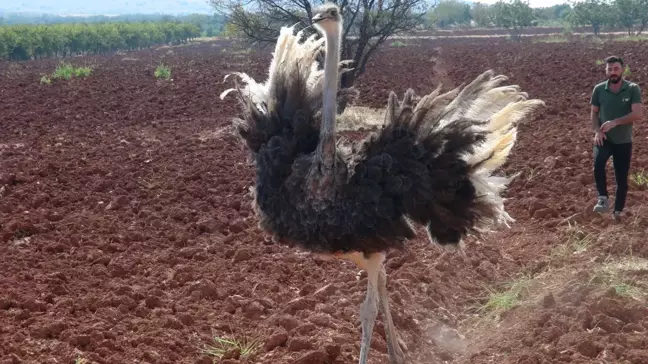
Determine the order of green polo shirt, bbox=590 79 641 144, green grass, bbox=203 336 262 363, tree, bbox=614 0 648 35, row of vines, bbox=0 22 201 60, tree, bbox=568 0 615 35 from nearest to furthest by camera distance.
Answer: green grass, bbox=203 336 262 363 → green polo shirt, bbox=590 79 641 144 → row of vines, bbox=0 22 201 60 → tree, bbox=614 0 648 35 → tree, bbox=568 0 615 35

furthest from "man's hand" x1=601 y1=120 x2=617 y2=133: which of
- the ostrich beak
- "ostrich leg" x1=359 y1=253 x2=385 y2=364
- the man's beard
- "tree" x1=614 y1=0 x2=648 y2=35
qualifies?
"tree" x1=614 y1=0 x2=648 y2=35

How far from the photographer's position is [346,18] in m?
15.8

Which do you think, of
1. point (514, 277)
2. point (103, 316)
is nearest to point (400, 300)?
point (514, 277)

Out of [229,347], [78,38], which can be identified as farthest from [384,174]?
[78,38]

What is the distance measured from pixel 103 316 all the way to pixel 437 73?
2234cm

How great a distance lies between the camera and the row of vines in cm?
4691

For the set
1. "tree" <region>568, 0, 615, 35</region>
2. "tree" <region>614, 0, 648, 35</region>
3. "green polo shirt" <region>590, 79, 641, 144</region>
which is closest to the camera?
"green polo shirt" <region>590, 79, 641, 144</region>

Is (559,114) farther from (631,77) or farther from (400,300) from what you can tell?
(400,300)

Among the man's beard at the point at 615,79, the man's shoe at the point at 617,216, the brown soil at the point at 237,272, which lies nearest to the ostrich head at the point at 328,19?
the brown soil at the point at 237,272

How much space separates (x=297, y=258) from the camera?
22.8 ft

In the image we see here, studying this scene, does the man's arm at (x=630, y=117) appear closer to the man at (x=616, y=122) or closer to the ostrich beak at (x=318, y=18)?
the man at (x=616, y=122)

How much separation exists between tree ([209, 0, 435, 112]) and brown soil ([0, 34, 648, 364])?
4.16 meters

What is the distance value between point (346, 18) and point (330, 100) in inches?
460

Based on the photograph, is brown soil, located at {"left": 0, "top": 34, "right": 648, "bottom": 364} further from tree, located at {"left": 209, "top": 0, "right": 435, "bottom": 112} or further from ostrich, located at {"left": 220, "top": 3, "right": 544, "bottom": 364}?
tree, located at {"left": 209, "top": 0, "right": 435, "bottom": 112}
